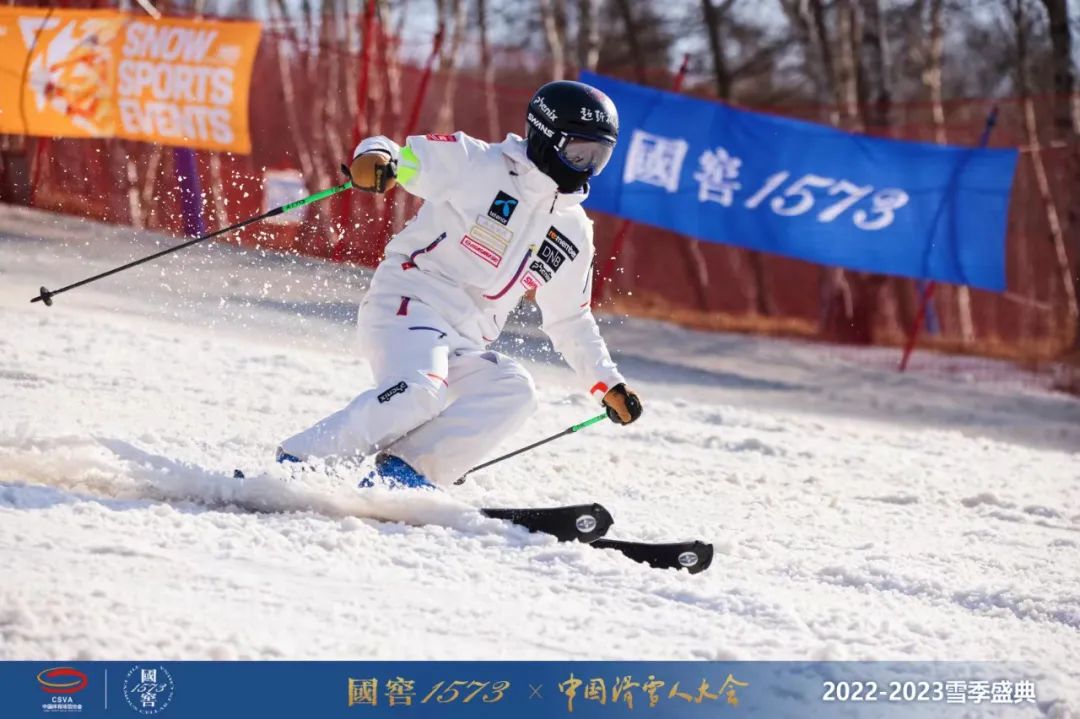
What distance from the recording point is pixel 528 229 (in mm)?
4957

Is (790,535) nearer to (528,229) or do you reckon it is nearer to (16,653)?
(528,229)

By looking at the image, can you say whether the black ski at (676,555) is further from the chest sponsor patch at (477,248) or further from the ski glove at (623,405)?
the chest sponsor patch at (477,248)

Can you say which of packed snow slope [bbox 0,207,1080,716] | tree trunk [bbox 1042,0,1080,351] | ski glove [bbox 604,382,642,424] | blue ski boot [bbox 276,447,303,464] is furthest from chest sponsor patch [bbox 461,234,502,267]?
tree trunk [bbox 1042,0,1080,351]

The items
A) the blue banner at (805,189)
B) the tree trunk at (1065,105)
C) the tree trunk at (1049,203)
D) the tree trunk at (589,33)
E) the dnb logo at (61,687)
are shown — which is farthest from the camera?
the tree trunk at (589,33)

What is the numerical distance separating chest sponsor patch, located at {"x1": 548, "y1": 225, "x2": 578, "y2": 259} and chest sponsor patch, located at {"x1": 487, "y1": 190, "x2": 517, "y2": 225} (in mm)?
179

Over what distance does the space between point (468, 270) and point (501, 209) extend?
24 cm

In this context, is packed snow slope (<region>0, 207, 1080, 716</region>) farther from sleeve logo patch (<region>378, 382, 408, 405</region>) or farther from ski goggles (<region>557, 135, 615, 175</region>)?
ski goggles (<region>557, 135, 615, 175</region>)

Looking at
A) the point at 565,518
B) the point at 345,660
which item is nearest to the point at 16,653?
the point at 345,660

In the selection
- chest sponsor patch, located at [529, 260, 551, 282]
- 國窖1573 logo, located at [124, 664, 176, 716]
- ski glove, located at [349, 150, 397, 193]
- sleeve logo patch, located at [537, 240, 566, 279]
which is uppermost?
ski glove, located at [349, 150, 397, 193]

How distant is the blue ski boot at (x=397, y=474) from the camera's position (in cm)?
471

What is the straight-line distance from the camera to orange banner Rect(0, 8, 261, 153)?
11.6 m

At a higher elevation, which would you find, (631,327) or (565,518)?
(565,518)

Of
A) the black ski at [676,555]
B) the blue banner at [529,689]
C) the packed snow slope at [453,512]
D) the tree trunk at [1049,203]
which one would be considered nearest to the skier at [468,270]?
the packed snow slope at [453,512]

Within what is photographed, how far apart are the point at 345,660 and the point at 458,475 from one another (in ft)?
5.69
